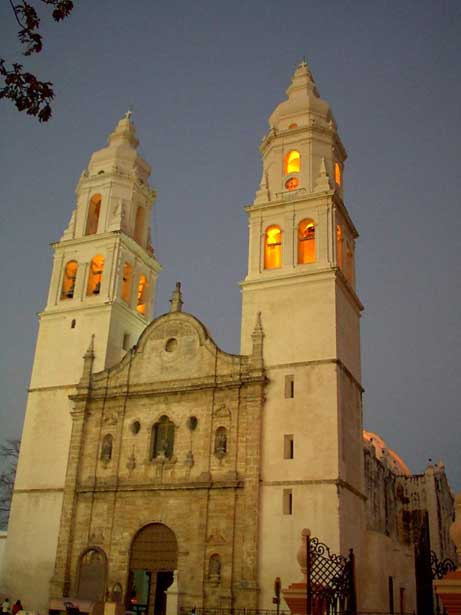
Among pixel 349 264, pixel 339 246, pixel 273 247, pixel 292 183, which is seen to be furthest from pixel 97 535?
pixel 292 183

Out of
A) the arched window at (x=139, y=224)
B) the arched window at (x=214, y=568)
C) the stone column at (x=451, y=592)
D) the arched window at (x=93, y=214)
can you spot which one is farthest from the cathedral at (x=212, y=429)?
the stone column at (x=451, y=592)

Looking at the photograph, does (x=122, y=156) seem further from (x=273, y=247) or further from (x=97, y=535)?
(x=97, y=535)

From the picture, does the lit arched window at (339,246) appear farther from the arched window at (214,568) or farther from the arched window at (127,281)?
the arched window at (214,568)

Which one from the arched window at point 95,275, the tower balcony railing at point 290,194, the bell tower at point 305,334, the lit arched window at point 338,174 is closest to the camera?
the bell tower at point 305,334

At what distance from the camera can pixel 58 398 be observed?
34312 millimetres

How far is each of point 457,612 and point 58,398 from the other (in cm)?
2570

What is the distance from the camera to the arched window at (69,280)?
37.4m

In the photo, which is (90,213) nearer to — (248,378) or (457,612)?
(248,378)

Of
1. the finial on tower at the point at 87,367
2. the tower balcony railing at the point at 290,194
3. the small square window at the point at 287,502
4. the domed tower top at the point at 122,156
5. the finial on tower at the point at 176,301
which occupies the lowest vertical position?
the small square window at the point at 287,502

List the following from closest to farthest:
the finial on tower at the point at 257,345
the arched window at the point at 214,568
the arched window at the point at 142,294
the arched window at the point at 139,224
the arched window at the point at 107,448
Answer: the arched window at the point at 214,568, the finial on tower at the point at 257,345, the arched window at the point at 107,448, the arched window at the point at 142,294, the arched window at the point at 139,224

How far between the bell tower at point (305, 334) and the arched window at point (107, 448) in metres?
7.18

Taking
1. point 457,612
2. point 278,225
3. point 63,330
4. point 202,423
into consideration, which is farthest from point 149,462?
point 457,612

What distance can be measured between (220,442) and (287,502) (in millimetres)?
3825

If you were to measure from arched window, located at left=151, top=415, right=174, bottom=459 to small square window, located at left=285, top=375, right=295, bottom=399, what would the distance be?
210 inches
